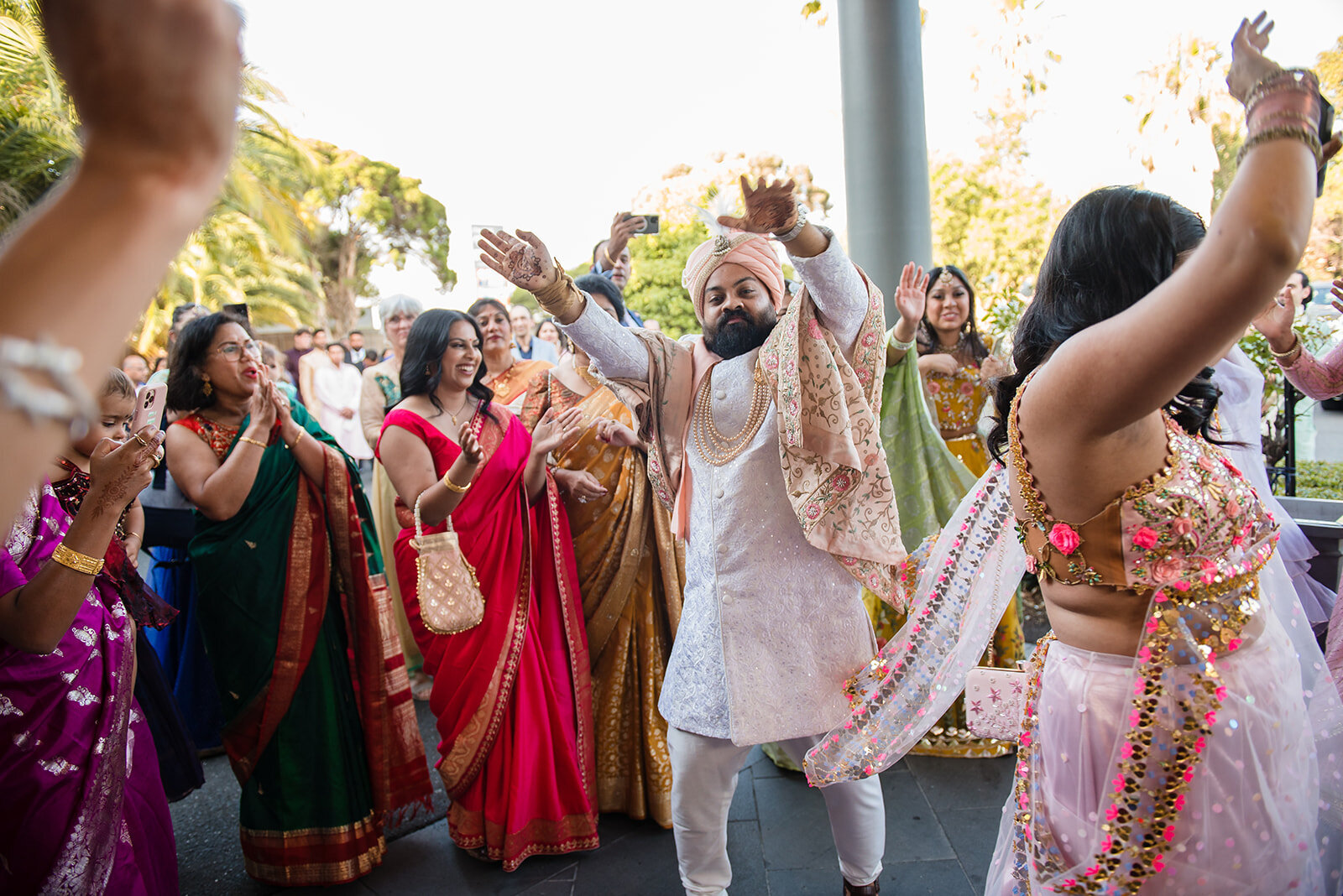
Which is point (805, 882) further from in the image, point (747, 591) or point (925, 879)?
point (747, 591)

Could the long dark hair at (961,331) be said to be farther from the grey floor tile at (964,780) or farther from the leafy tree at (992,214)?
the leafy tree at (992,214)

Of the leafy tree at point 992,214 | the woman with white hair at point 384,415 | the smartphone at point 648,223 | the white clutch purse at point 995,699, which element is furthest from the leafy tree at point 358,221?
the white clutch purse at point 995,699

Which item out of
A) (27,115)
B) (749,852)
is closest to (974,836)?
(749,852)

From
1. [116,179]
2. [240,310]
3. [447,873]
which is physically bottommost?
[447,873]

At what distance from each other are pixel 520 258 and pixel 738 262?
617 millimetres

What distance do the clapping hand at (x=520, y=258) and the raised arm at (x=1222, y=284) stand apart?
1346 mm

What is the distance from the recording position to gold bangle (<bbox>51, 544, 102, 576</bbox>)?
1.62m

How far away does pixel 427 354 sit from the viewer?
2.84 m

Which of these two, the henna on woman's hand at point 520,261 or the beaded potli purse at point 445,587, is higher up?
the henna on woman's hand at point 520,261

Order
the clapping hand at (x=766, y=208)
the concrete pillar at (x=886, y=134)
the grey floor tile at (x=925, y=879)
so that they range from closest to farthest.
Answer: the clapping hand at (x=766, y=208), the grey floor tile at (x=925, y=879), the concrete pillar at (x=886, y=134)

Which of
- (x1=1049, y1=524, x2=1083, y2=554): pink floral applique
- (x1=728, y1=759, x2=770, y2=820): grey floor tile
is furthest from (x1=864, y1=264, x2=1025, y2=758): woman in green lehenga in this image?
(x1=1049, y1=524, x2=1083, y2=554): pink floral applique

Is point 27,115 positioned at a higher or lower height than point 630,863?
higher

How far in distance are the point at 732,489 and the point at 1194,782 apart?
1206 mm

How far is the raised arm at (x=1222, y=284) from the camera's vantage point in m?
0.91
